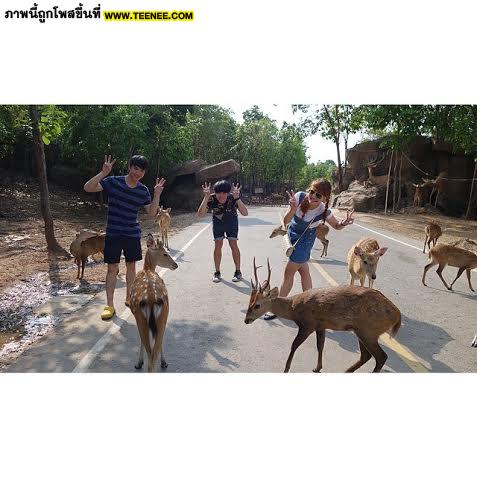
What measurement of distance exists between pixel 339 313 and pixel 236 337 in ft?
4.12

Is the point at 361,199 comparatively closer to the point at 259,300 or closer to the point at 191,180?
the point at 191,180

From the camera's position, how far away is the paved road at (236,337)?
12.9ft

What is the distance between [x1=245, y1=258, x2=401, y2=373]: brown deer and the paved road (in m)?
0.30

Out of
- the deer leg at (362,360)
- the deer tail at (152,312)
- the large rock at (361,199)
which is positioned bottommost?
the large rock at (361,199)

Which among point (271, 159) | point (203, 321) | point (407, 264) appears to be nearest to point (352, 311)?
point (203, 321)

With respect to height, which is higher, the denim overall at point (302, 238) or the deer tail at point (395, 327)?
the denim overall at point (302, 238)

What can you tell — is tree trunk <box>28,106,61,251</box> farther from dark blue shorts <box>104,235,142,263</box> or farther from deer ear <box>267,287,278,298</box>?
deer ear <box>267,287,278,298</box>

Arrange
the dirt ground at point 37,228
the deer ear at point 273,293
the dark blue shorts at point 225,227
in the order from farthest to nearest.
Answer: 1. the dirt ground at point 37,228
2. the dark blue shorts at point 225,227
3. the deer ear at point 273,293

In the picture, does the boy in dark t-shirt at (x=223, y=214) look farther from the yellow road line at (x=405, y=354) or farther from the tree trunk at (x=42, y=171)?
the tree trunk at (x=42, y=171)

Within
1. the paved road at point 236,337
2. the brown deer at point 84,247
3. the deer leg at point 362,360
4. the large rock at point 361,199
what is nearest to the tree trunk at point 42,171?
the brown deer at point 84,247

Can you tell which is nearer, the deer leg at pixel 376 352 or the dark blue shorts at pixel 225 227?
the deer leg at pixel 376 352

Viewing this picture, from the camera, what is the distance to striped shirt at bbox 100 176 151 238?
480cm

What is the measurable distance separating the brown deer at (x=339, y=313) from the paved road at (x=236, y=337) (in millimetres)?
298
